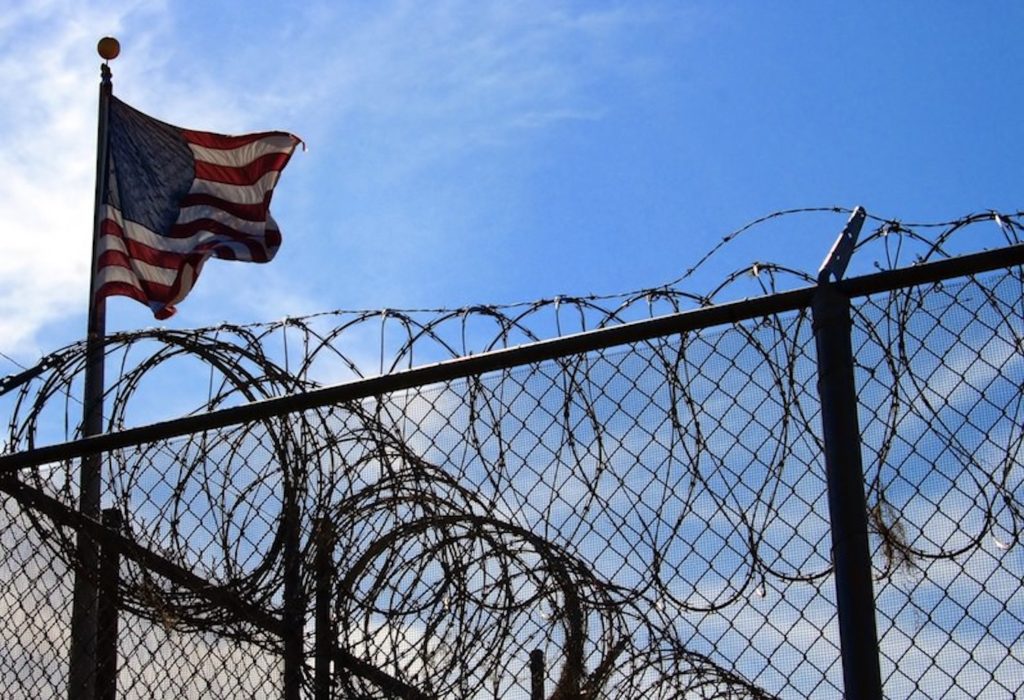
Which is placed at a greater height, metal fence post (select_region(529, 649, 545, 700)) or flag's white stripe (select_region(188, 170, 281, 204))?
flag's white stripe (select_region(188, 170, 281, 204))

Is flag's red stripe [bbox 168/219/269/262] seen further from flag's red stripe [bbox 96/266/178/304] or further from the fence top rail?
the fence top rail

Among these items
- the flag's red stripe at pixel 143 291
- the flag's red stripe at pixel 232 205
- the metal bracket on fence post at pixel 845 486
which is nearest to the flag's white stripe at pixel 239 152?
the flag's red stripe at pixel 232 205

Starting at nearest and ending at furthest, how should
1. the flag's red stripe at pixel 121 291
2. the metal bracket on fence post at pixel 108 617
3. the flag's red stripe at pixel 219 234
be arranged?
1. the metal bracket on fence post at pixel 108 617
2. the flag's red stripe at pixel 121 291
3. the flag's red stripe at pixel 219 234

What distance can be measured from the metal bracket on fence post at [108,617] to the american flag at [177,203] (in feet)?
14.8

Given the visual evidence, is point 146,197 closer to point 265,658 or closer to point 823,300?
point 265,658

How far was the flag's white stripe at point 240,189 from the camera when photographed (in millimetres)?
9508

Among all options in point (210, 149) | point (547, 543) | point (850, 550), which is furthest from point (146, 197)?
point (850, 550)

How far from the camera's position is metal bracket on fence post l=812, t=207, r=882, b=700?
113 inches

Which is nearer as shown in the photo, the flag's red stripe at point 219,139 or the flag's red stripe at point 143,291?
the flag's red stripe at point 143,291

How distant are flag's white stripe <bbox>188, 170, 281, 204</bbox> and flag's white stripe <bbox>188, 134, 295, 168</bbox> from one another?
0.15 meters

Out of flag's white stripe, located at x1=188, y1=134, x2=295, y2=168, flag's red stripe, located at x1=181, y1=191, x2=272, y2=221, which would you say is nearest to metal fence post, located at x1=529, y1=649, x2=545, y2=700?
flag's red stripe, located at x1=181, y1=191, x2=272, y2=221

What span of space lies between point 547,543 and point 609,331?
0.51 m

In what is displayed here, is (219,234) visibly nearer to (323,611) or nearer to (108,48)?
(108,48)

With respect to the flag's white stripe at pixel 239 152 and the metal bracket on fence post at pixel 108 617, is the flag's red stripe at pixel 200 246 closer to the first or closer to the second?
the flag's white stripe at pixel 239 152
